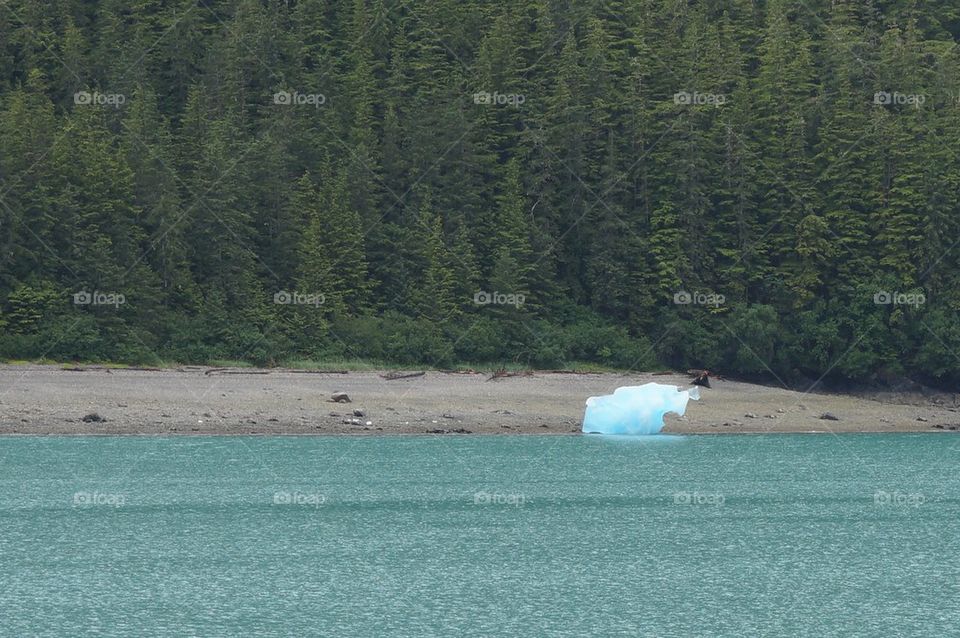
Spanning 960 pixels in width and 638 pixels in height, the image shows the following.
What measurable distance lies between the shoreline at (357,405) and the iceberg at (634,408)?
1.15 meters

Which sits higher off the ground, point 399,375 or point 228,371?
point 228,371

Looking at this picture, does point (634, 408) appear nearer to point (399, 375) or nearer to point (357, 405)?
point (357, 405)

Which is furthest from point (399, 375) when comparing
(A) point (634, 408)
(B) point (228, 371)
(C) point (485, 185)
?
(C) point (485, 185)

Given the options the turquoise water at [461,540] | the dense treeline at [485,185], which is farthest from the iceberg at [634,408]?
the dense treeline at [485,185]

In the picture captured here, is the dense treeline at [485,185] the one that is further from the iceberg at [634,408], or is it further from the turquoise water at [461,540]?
the turquoise water at [461,540]

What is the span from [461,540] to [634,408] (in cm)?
2047

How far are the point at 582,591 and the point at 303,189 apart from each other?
152ft

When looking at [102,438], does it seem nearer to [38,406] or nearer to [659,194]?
[38,406]

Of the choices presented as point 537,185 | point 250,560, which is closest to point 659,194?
point 537,185

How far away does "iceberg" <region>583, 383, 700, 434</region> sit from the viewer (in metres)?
46.8

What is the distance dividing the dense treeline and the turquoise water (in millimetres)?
19164

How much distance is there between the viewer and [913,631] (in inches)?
820

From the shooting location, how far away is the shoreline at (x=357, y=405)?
43125 mm

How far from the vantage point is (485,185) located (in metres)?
71.1
